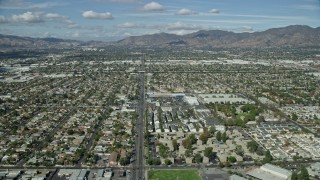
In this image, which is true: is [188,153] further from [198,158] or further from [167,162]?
[167,162]

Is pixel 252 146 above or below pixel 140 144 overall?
above

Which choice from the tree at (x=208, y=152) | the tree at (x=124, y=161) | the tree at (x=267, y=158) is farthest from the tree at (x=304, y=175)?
the tree at (x=124, y=161)

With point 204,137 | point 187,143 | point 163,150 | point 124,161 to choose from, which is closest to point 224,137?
point 204,137

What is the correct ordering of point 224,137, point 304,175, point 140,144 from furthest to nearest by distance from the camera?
point 224,137, point 140,144, point 304,175

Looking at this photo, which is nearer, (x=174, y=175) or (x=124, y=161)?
(x=174, y=175)

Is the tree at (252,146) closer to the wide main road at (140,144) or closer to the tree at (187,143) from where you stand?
the tree at (187,143)

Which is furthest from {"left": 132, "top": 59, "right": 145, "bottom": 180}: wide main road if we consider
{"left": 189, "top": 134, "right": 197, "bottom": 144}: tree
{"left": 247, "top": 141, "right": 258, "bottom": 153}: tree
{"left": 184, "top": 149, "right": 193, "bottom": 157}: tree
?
{"left": 247, "top": 141, "right": 258, "bottom": 153}: tree

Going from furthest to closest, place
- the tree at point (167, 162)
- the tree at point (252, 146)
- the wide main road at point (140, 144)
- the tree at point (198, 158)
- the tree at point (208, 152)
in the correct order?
the tree at point (252, 146)
the tree at point (208, 152)
the tree at point (198, 158)
the tree at point (167, 162)
the wide main road at point (140, 144)

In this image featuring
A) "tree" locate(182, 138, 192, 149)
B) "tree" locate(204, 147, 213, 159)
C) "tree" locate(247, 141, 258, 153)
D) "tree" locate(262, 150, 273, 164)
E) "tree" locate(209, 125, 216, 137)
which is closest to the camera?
"tree" locate(262, 150, 273, 164)

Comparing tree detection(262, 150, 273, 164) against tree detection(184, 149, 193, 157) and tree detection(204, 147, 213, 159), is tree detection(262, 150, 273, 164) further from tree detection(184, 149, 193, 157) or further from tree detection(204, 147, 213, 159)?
tree detection(184, 149, 193, 157)
